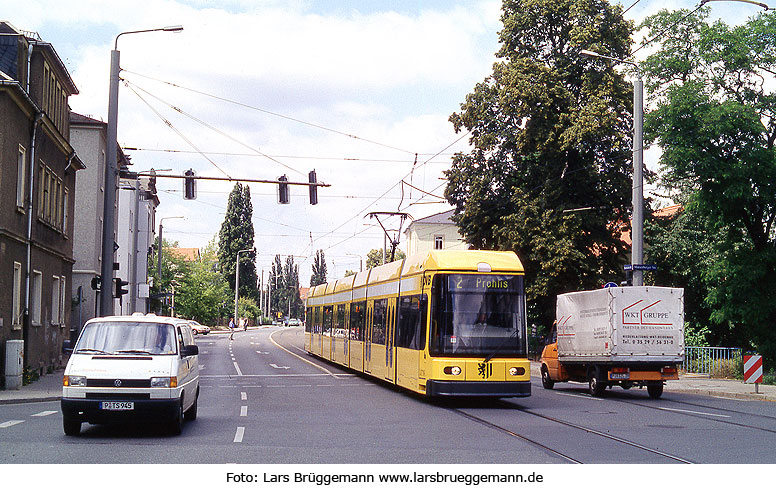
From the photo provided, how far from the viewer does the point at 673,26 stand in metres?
30.0

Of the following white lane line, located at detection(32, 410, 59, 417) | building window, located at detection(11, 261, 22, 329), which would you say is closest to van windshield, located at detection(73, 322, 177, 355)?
white lane line, located at detection(32, 410, 59, 417)

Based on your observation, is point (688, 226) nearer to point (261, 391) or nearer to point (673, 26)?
point (673, 26)

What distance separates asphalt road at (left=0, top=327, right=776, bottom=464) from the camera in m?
11.0

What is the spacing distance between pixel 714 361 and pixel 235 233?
85.5 meters

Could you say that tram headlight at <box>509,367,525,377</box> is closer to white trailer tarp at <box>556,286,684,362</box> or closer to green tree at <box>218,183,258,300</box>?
white trailer tarp at <box>556,286,684,362</box>

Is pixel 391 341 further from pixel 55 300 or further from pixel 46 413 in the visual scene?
pixel 55 300

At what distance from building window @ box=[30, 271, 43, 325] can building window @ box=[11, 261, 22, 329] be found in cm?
168

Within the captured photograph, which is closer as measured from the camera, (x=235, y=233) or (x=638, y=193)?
(x=638, y=193)

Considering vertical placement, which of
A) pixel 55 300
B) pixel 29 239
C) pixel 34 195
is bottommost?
pixel 55 300

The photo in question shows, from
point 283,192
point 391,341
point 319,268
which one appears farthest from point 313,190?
point 319,268

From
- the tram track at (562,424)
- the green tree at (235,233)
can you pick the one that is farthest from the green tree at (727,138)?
the green tree at (235,233)

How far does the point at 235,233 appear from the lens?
11175cm

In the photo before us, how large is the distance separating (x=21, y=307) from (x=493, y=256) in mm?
14044
